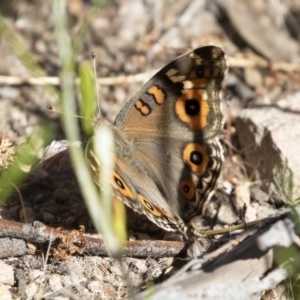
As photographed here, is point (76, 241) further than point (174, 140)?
No

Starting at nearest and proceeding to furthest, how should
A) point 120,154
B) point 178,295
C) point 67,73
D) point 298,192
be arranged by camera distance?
1. point 67,73
2. point 178,295
3. point 120,154
4. point 298,192

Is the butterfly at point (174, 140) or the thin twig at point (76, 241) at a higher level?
the butterfly at point (174, 140)

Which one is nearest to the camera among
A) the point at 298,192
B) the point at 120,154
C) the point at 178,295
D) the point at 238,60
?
the point at 178,295

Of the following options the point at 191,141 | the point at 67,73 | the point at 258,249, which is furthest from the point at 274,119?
the point at 67,73

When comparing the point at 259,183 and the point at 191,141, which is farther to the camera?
the point at 259,183

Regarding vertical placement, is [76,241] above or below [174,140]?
below

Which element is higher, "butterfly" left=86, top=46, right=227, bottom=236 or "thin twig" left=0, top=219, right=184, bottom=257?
"butterfly" left=86, top=46, right=227, bottom=236

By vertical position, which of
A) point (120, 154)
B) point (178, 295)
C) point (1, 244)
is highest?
point (120, 154)

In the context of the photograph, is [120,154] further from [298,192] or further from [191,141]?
[298,192]
